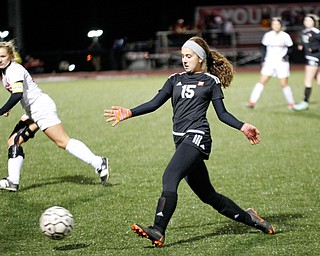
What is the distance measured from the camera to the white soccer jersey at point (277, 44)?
1602 centimetres

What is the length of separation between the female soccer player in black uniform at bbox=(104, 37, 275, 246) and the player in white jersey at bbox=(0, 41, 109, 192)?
234 cm

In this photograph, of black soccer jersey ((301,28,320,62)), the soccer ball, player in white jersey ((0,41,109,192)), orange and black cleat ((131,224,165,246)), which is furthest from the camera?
black soccer jersey ((301,28,320,62))

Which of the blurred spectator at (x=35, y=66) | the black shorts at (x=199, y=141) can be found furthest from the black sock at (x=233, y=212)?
the blurred spectator at (x=35, y=66)

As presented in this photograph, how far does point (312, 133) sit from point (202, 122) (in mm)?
7319

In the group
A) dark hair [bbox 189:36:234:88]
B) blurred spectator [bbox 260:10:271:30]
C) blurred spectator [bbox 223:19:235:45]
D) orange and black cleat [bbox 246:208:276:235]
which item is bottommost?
blurred spectator [bbox 223:19:235:45]

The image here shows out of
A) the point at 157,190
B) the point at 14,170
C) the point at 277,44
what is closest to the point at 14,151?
the point at 14,170

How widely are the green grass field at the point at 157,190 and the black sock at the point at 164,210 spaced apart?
23cm

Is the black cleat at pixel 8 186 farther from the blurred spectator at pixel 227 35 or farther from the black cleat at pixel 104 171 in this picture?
the blurred spectator at pixel 227 35

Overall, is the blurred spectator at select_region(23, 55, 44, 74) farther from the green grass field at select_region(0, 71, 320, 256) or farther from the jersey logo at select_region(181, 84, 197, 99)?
the jersey logo at select_region(181, 84, 197, 99)

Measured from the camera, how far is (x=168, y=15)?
38.3 m

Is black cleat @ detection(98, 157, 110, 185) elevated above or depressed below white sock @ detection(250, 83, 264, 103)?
above

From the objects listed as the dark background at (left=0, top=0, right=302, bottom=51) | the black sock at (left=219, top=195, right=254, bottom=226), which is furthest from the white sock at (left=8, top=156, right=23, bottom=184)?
the dark background at (left=0, top=0, right=302, bottom=51)

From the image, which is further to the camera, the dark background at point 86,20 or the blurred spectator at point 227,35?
the dark background at point 86,20

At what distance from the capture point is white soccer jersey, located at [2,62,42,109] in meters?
8.42
